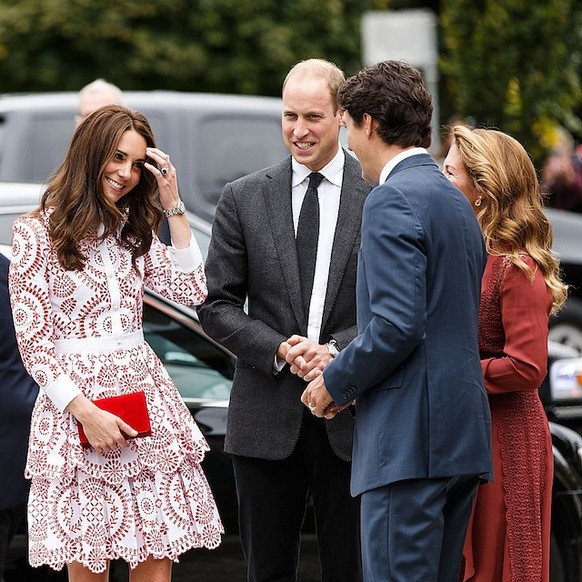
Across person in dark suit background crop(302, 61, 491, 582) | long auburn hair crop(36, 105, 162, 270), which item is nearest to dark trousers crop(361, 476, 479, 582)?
person in dark suit background crop(302, 61, 491, 582)

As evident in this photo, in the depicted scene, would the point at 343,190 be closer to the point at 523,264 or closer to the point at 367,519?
the point at 523,264

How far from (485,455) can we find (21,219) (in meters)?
1.48

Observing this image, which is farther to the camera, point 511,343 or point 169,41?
point 169,41

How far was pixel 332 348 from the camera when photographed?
4.04 m

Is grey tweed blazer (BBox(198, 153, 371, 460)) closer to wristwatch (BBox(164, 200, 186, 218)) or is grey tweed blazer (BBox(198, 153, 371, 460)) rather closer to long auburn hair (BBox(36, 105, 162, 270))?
wristwatch (BBox(164, 200, 186, 218))

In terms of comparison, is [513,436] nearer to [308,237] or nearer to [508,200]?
[508,200]

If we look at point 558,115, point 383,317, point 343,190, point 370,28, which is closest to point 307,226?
point 343,190

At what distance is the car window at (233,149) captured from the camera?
28.2 feet

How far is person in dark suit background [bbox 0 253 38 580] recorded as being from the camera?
423cm

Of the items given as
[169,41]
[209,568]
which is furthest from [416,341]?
[169,41]

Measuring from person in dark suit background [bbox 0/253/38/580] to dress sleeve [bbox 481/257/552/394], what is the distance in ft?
4.67

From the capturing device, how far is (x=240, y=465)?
427 cm

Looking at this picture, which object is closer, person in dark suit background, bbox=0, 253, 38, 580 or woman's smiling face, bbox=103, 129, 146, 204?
woman's smiling face, bbox=103, 129, 146, 204

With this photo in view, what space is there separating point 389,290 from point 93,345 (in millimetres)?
970
